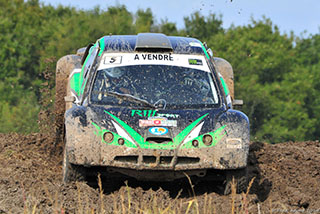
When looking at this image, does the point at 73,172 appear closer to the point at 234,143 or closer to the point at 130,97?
the point at 130,97

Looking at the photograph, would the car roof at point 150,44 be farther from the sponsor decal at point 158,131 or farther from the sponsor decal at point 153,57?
the sponsor decal at point 158,131

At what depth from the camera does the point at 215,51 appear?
152 feet

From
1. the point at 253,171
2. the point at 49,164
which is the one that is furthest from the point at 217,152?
the point at 49,164

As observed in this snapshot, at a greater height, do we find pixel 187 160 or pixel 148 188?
pixel 187 160

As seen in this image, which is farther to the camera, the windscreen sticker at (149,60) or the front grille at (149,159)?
the windscreen sticker at (149,60)

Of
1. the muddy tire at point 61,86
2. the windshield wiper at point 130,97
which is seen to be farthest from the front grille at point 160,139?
the muddy tire at point 61,86

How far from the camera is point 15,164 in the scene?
37.0 ft

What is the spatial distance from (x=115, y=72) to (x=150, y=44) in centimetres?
69

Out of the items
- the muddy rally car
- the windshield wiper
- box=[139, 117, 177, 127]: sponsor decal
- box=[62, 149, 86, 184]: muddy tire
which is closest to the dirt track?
box=[62, 149, 86, 184]: muddy tire

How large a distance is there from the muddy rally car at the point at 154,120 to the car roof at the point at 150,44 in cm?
2

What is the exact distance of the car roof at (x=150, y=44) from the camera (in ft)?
33.5

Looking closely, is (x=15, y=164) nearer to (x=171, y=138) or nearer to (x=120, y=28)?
(x=171, y=138)

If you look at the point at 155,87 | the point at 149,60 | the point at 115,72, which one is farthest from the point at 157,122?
the point at 149,60

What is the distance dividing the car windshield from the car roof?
0.36 meters
